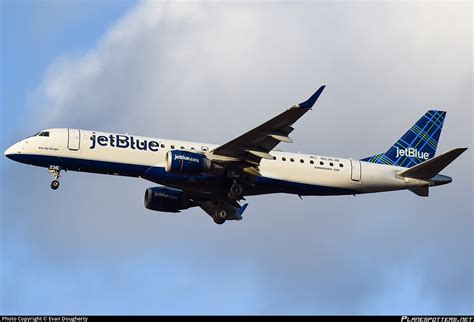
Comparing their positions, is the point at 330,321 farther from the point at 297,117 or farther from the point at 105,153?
the point at 105,153

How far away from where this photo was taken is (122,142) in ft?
191

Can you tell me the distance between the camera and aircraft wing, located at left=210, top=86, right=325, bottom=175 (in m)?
54.6

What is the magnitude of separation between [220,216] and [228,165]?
17.1 feet

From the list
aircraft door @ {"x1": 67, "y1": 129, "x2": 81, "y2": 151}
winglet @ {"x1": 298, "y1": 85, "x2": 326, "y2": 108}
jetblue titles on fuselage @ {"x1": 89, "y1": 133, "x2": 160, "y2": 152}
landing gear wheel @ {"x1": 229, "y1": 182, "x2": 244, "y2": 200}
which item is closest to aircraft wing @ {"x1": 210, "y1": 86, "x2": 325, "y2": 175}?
winglet @ {"x1": 298, "y1": 85, "x2": 326, "y2": 108}

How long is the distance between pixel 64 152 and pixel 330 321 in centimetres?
2173

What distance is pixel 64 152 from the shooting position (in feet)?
190

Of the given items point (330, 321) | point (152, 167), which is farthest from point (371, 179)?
point (330, 321)

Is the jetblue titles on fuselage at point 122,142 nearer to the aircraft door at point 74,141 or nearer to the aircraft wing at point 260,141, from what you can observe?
the aircraft door at point 74,141

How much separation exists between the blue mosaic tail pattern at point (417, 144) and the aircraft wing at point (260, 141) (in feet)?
26.4

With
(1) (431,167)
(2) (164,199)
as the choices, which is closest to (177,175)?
(2) (164,199)

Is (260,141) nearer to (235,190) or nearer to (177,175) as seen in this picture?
(235,190)

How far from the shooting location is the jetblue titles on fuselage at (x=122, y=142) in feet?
190

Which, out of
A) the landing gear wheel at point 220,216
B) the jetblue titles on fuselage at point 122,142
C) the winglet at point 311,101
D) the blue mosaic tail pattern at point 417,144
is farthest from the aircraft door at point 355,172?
the jetblue titles on fuselage at point 122,142

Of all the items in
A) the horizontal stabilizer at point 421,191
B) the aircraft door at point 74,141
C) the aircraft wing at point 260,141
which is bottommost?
the horizontal stabilizer at point 421,191
